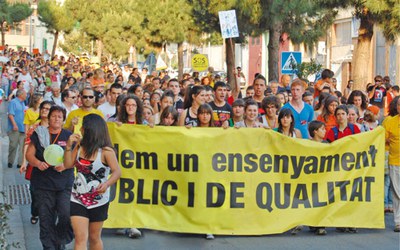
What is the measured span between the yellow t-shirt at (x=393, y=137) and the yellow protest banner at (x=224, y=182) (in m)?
0.85

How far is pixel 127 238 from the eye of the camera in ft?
34.5

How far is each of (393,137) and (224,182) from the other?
7.25 feet

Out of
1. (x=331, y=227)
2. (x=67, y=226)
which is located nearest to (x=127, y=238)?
(x=67, y=226)

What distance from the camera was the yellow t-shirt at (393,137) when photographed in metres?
11.2

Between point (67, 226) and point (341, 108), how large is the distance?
3861 mm

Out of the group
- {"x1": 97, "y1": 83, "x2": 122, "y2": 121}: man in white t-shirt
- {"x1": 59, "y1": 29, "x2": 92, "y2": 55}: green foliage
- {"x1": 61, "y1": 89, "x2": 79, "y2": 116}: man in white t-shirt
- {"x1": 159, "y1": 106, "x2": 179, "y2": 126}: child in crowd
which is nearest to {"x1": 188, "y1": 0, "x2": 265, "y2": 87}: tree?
{"x1": 97, "y1": 83, "x2": 122, "y2": 121}: man in white t-shirt

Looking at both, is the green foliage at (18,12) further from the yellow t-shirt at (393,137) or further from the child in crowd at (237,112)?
the yellow t-shirt at (393,137)

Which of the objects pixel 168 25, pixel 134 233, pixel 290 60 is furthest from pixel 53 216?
pixel 168 25

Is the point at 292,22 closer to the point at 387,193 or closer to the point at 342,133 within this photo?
the point at 387,193

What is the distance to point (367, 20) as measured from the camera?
22859 mm

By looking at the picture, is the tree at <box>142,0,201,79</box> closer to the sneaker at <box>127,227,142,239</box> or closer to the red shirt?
the red shirt

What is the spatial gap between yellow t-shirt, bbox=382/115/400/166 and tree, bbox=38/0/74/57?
5844 centimetres

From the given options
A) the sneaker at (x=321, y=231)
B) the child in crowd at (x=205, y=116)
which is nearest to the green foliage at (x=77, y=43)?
the child in crowd at (x=205, y=116)

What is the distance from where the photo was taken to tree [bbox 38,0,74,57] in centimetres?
6900
